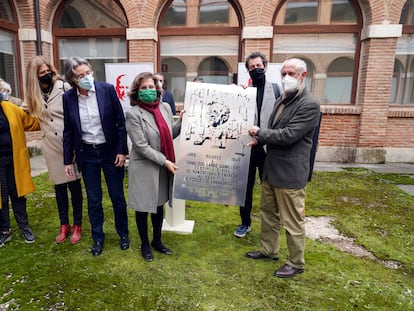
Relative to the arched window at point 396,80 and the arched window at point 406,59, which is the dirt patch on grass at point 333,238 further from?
the arched window at point 406,59

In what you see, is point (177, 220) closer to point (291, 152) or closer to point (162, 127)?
point (162, 127)

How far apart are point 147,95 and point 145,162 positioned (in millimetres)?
604

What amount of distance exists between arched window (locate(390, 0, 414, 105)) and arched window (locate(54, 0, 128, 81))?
281 inches

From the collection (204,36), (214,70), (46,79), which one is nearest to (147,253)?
(46,79)

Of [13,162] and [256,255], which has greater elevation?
[13,162]

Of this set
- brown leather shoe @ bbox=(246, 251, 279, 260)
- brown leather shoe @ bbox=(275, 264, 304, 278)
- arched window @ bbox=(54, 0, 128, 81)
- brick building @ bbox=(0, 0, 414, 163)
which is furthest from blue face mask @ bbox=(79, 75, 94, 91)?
arched window @ bbox=(54, 0, 128, 81)

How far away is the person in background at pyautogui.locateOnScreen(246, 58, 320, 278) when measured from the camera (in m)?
2.49

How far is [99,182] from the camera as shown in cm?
315

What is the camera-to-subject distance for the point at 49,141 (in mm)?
3219

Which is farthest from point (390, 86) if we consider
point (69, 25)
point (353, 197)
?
point (69, 25)

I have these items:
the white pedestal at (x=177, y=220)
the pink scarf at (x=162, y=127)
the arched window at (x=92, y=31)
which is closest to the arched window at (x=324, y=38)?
the arched window at (x=92, y=31)

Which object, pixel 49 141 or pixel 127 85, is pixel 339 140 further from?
pixel 49 141

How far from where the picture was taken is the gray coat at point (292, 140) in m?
2.47

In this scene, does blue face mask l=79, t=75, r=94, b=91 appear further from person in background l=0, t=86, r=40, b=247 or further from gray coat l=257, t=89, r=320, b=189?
gray coat l=257, t=89, r=320, b=189
